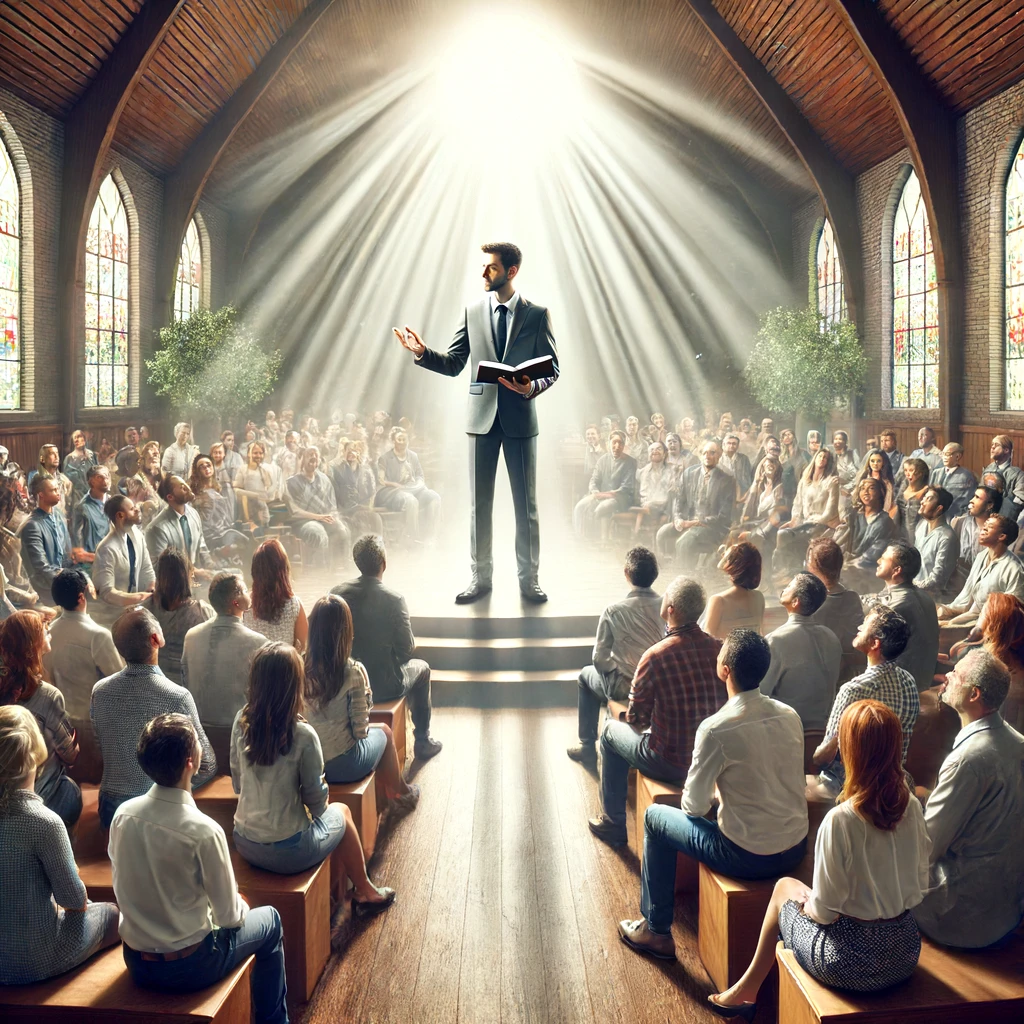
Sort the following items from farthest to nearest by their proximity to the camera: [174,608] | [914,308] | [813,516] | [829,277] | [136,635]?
[829,277], [914,308], [813,516], [174,608], [136,635]

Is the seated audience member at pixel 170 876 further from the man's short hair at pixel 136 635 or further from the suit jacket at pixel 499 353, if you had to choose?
the suit jacket at pixel 499 353

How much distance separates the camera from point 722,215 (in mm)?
15734

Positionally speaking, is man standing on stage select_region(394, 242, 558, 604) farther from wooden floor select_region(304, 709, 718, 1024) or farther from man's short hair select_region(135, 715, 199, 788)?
man's short hair select_region(135, 715, 199, 788)

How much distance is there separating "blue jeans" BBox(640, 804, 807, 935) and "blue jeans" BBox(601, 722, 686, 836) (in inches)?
14.9

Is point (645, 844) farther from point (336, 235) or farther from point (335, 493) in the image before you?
point (336, 235)

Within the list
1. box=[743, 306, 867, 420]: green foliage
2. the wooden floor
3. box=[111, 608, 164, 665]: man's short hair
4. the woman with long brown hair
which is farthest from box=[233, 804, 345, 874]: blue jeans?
box=[743, 306, 867, 420]: green foliage

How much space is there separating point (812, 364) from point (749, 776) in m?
10.0

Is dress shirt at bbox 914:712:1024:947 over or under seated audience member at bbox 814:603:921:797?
under

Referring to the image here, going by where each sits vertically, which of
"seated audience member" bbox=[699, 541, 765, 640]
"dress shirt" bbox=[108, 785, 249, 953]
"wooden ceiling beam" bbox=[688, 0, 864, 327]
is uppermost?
"wooden ceiling beam" bbox=[688, 0, 864, 327]

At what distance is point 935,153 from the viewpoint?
10195 mm

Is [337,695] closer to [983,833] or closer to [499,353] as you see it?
[983,833]

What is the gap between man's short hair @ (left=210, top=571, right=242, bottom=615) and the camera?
377 cm

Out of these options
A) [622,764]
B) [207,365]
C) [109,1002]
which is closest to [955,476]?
[622,764]

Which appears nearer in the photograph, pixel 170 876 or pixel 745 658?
pixel 170 876
